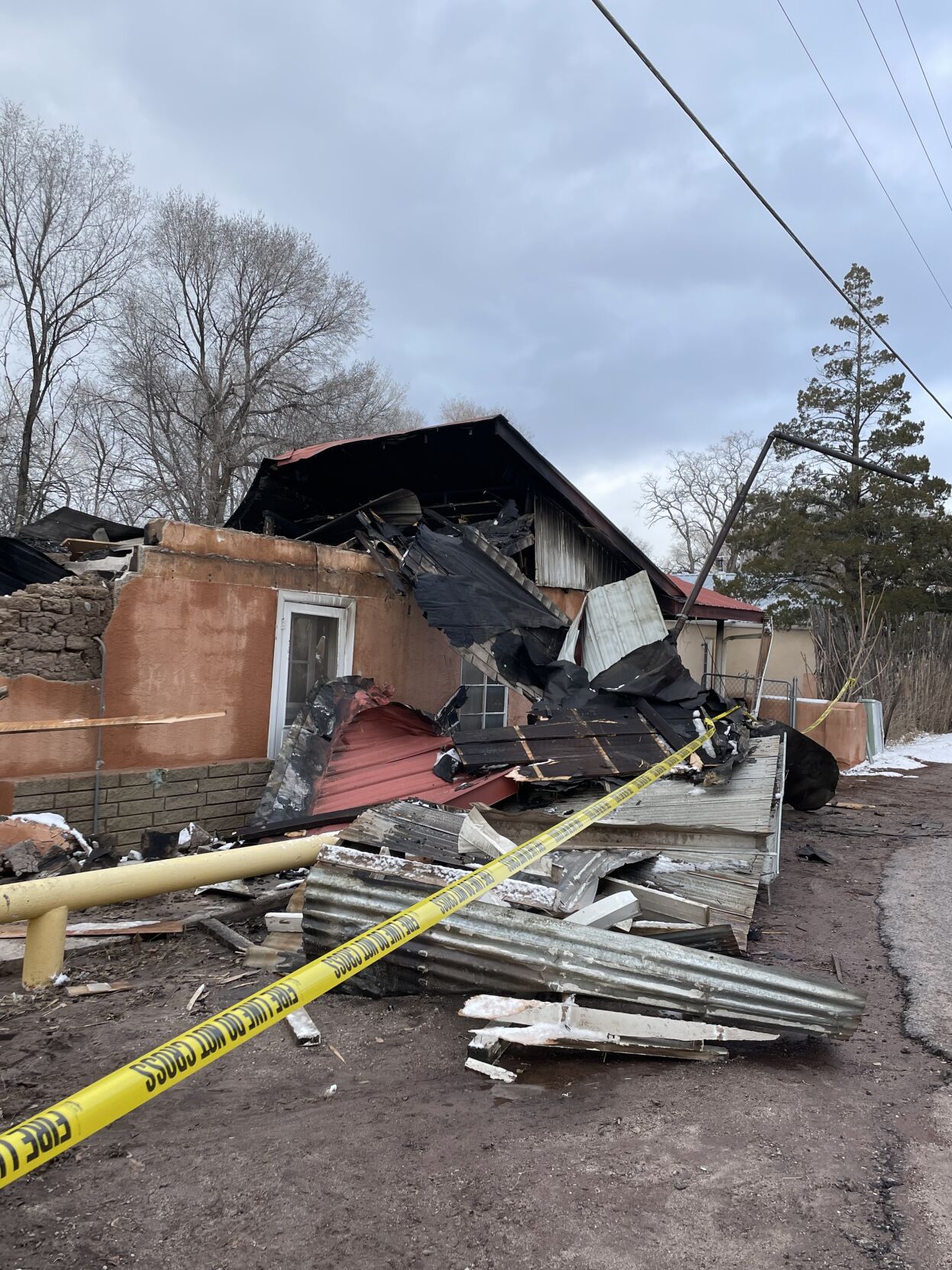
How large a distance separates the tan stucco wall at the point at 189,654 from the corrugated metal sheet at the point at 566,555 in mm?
2831

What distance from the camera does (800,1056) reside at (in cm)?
350

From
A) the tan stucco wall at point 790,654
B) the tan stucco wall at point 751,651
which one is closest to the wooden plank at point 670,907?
the tan stucco wall at point 751,651

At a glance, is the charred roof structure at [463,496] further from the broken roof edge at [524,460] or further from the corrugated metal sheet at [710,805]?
the corrugated metal sheet at [710,805]

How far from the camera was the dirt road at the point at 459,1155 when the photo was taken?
7.16 feet

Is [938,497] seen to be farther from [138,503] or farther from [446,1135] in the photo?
[446,1135]

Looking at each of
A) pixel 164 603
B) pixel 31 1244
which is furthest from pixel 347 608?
pixel 31 1244

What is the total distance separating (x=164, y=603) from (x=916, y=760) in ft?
49.0

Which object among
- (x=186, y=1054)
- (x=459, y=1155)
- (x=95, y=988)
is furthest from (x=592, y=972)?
(x=95, y=988)

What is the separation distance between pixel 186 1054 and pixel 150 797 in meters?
5.12

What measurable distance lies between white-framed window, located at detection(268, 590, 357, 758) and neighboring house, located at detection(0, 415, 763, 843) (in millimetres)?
16

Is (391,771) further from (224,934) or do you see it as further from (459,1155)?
(459,1155)

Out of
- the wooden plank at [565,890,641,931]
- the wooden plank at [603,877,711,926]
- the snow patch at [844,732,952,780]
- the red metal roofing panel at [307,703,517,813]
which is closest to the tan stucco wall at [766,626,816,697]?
the snow patch at [844,732,952,780]

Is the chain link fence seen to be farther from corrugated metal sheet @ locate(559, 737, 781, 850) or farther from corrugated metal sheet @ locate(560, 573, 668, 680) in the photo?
corrugated metal sheet @ locate(559, 737, 781, 850)

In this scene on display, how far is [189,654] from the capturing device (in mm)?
6871
